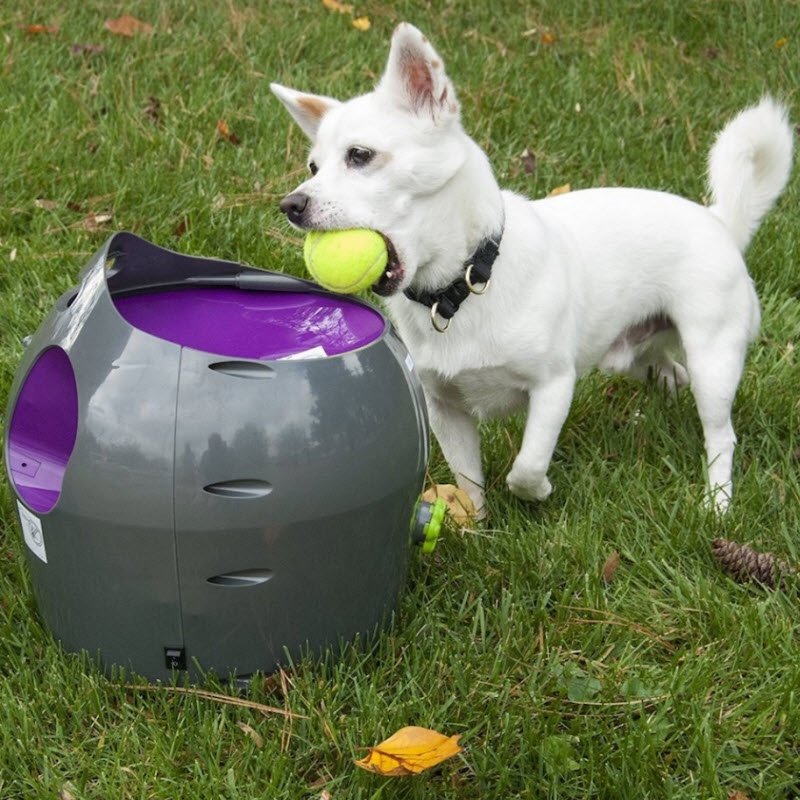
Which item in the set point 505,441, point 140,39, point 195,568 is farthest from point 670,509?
point 140,39

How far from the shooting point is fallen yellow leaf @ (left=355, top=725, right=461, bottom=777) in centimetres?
187

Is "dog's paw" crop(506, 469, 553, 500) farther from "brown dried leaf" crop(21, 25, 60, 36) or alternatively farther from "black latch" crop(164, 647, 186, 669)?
"brown dried leaf" crop(21, 25, 60, 36)

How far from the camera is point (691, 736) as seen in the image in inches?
80.3

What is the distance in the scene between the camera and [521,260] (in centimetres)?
259

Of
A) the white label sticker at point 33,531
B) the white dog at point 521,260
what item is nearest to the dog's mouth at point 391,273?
the white dog at point 521,260

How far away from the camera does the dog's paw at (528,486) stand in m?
2.69

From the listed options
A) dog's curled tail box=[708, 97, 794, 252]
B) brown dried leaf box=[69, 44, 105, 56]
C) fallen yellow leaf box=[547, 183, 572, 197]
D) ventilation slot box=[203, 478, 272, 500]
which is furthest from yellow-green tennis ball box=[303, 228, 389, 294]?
brown dried leaf box=[69, 44, 105, 56]

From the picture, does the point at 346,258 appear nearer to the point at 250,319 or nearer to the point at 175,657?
the point at 250,319

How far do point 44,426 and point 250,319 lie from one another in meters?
0.44

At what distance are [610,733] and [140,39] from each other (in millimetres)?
4154

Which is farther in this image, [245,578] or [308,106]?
[308,106]

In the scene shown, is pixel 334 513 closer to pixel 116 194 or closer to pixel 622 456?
pixel 622 456

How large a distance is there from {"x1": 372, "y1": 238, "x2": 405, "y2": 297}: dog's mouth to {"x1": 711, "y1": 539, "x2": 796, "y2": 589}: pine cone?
0.88 metres

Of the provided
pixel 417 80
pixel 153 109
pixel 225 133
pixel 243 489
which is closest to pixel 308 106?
pixel 417 80
